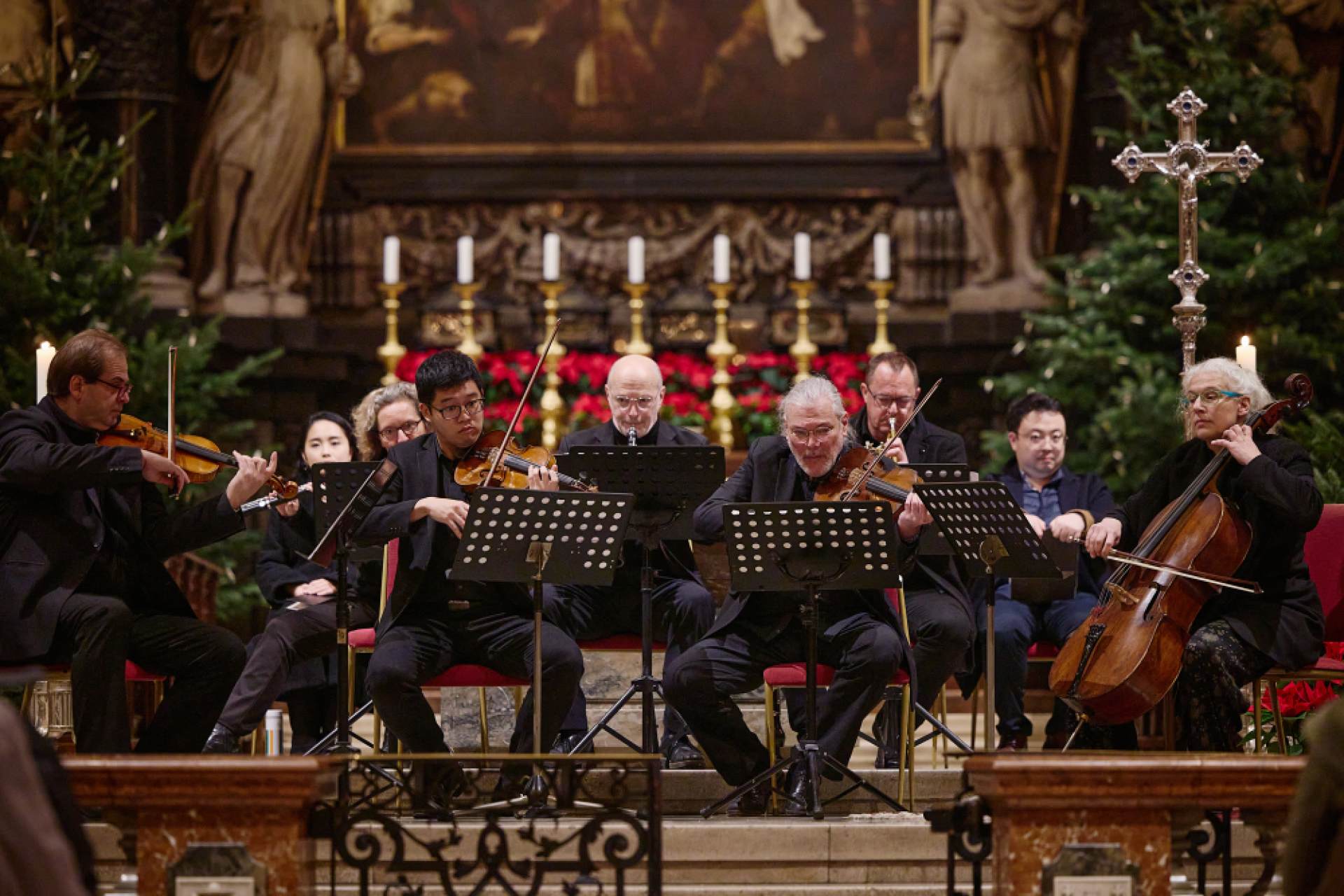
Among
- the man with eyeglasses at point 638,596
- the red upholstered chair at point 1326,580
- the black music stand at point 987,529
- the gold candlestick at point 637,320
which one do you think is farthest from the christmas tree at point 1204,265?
the black music stand at point 987,529

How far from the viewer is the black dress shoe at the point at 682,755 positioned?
667 cm

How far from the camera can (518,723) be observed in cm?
609

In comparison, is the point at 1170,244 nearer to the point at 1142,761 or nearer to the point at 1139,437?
the point at 1139,437

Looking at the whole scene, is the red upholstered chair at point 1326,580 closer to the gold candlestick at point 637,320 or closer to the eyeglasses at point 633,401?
the eyeglasses at point 633,401

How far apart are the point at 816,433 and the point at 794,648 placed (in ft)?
2.35

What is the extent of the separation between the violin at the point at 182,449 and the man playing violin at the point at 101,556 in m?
0.04

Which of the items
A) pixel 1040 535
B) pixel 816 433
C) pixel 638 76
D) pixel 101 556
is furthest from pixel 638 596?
pixel 638 76

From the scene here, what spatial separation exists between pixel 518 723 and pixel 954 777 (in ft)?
→ 4.84

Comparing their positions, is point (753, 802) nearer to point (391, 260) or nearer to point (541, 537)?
point (541, 537)

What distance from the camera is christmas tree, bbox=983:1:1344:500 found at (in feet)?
29.7

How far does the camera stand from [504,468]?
6.07 metres

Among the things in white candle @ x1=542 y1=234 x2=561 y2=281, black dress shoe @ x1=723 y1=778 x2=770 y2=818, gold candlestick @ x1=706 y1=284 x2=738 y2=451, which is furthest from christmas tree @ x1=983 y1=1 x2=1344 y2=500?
black dress shoe @ x1=723 y1=778 x2=770 y2=818

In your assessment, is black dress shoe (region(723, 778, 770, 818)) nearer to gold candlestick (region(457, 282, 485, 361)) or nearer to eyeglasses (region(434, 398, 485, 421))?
eyeglasses (region(434, 398, 485, 421))

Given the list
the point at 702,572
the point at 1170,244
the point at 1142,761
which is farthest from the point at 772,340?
the point at 1142,761
